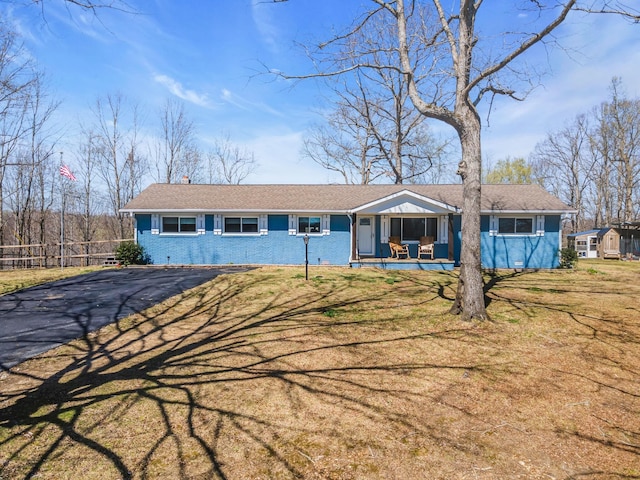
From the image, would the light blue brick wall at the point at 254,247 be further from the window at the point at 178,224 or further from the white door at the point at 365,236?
the white door at the point at 365,236

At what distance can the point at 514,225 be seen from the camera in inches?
649

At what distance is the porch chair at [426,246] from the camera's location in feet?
52.9

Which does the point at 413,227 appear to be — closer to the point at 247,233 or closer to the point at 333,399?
the point at 247,233

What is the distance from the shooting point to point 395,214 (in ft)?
54.1

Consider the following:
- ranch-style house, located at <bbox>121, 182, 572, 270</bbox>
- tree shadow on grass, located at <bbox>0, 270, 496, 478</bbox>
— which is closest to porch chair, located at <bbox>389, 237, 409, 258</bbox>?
ranch-style house, located at <bbox>121, 182, 572, 270</bbox>

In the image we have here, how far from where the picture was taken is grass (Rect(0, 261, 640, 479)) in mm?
2836

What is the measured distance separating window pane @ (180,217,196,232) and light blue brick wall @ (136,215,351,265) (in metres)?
0.33

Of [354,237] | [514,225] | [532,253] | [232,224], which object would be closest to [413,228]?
[354,237]

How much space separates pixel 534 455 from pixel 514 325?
417 centimetres

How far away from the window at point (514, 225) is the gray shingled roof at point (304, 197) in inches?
24.4

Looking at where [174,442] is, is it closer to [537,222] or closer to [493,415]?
[493,415]

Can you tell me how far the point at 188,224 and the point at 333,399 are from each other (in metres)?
14.3

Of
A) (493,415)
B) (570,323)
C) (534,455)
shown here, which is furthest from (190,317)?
(570,323)

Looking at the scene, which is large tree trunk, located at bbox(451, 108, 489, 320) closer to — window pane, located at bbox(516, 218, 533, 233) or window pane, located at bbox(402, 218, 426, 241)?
window pane, located at bbox(402, 218, 426, 241)
